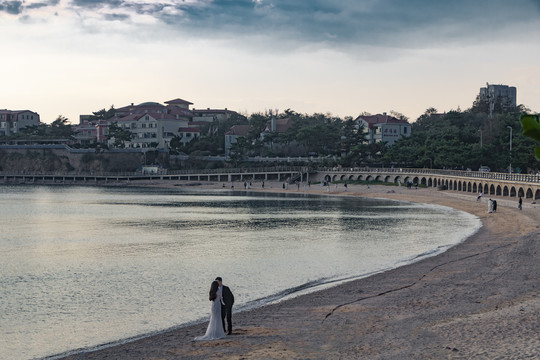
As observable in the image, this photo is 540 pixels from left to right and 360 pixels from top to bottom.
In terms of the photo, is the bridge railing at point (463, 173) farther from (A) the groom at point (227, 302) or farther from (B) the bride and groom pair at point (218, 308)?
(B) the bride and groom pair at point (218, 308)

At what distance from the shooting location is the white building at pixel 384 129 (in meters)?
155

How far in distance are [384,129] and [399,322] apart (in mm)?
137961

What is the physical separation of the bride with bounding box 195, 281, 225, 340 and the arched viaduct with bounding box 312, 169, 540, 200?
202 feet

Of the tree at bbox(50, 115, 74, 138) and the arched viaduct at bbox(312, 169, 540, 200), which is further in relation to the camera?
the tree at bbox(50, 115, 74, 138)

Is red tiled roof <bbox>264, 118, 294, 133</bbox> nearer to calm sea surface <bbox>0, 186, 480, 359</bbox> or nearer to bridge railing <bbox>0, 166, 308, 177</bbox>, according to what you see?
bridge railing <bbox>0, 166, 308, 177</bbox>

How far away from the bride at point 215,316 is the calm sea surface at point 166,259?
4.40 metres

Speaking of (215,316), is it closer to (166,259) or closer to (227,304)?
(227,304)

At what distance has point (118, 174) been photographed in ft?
528

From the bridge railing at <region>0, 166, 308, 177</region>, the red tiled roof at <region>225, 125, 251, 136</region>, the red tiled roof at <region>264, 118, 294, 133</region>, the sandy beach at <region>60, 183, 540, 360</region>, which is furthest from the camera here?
the red tiled roof at <region>225, 125, 251, 136</region>

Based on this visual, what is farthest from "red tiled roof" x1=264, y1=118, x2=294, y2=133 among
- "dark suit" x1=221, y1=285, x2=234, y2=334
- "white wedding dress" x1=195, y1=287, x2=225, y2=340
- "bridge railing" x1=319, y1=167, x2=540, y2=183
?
"white wedding dress" x1=195, y1=287, x2=225, y2=340

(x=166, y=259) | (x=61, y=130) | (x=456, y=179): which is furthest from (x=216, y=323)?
(x=61, y=130)

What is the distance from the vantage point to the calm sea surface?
24.6 metres

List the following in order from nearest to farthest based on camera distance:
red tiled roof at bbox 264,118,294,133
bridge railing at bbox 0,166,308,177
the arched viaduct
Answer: the arched viaduct, bridge railing at bbox 0,166,308,177, red tiled roof at bbox 264,118,294,133

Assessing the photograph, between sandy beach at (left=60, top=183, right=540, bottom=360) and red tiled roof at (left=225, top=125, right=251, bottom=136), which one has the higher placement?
red tiled roof at (left=225, top=125, right=251, bottom=136)
